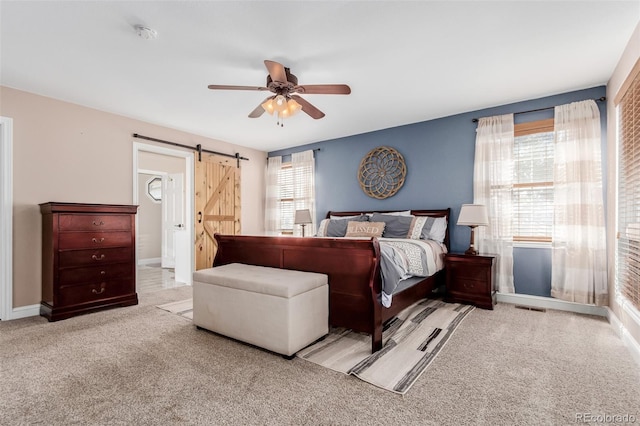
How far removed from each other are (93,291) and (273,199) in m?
3.42

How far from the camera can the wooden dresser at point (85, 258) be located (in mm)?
3236

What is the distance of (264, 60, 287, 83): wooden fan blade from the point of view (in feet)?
7.76

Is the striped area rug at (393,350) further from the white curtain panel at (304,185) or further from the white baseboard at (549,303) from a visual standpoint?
the white curtain panel at (304,185)

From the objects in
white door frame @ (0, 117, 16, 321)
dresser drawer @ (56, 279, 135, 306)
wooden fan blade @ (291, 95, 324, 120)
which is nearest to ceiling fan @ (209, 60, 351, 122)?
wooden fan blade @ (291, 95, 324, 120)

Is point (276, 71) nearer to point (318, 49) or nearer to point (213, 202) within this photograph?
point (318, 49)

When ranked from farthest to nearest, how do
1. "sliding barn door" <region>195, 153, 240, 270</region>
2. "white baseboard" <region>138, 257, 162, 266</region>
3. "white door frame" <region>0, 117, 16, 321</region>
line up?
1. "white baseboard" <region>138, 257, 162, 266</region>
2. "sliding barn door" <region>195, 153, 240, 270</region>
3. "white door frame" <region>0, 117, 16, 321</region>

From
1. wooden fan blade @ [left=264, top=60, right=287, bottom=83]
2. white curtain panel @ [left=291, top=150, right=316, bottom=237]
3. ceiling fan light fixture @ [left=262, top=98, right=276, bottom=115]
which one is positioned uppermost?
wooden fan blade @ [left=264, top=60, right=287, bottom=83]

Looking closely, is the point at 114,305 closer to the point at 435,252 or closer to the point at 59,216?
the point at 59,216

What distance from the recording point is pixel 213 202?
5.42m

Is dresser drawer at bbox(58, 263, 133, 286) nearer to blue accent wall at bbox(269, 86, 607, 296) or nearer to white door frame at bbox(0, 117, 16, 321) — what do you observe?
white door frame at bbox(0, 117, 16, 321)

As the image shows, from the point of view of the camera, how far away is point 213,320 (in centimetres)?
268

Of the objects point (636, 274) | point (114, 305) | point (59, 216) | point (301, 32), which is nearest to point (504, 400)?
point (636, 274)

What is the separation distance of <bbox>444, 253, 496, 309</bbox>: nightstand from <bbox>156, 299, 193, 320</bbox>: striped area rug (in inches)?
119

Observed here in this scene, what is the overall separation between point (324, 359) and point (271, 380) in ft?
1.46
